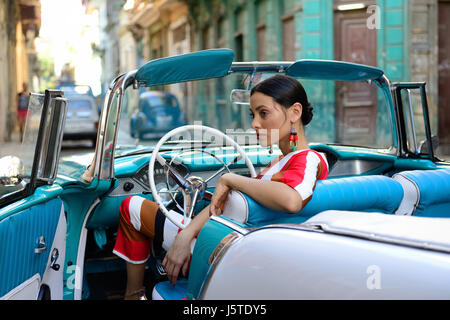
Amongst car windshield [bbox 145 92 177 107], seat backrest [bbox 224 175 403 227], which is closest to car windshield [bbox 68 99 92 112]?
car windshield [bbox 145 92 177 107]

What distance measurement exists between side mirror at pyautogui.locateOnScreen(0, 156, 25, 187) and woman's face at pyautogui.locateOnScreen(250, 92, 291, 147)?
0.99m

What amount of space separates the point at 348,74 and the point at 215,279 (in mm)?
1724

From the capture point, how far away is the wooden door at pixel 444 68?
12.3 meters

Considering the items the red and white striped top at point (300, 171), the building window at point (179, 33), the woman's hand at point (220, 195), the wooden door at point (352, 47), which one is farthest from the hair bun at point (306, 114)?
the building window at point (179, 33)

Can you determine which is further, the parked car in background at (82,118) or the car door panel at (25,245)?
the parked car in background at (82,118)

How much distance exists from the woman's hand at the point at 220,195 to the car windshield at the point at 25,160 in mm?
766

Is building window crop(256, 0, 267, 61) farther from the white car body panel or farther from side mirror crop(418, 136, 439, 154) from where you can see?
the white car body panel

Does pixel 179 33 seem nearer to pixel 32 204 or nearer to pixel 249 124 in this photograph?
pixel 249 124

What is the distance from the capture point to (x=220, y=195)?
2.16 metres

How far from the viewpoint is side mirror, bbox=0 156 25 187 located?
7.39ft

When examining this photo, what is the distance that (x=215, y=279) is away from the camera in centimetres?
177

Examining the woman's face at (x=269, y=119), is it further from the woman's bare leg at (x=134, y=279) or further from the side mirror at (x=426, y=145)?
the side mirror at (x=426, y=145)

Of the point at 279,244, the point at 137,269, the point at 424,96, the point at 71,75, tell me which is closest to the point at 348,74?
the point at 424,96
